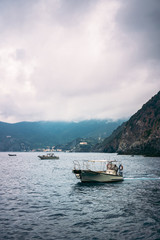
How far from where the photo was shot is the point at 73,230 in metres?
15.8

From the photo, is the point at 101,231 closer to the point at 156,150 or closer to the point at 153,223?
the point at 153,223

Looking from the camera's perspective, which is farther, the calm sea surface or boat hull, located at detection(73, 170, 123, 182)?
boat hull, located at detection(73, 170, 123, 182)

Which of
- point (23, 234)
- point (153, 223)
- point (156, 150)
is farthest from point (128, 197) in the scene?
point (156, 150)

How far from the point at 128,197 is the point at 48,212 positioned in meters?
12.4

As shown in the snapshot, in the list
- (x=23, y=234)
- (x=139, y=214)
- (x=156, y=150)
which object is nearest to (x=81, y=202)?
(x=139, y=214)

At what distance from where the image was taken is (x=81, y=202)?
2497 centimetres

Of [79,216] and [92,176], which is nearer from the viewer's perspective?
[79,216]

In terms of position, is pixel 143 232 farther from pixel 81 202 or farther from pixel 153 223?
pixel 81 202

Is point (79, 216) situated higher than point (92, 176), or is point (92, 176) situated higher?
point (92, 176)

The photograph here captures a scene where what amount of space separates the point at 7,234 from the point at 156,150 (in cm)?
17610

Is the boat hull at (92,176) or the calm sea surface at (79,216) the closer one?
the calm sea surface at (79,216)

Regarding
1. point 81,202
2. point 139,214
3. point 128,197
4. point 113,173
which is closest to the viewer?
point 139,214

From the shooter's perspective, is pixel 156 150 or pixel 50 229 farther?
pixel 156 150

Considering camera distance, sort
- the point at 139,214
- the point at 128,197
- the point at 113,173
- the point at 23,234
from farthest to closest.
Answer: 1. the point at 113,173
2. the point at 128,197
3. the point at 139,214
4. the point at 23,234
